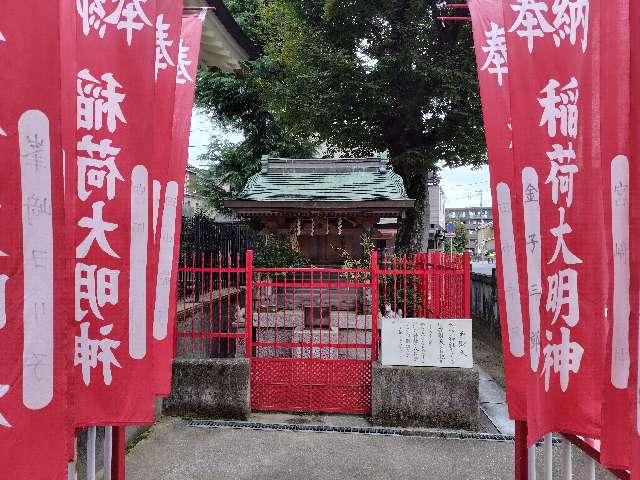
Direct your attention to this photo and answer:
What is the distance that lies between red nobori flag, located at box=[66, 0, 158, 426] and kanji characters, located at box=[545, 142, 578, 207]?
102 inches

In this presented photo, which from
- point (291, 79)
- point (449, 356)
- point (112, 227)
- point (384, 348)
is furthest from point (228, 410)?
point (291, 79)

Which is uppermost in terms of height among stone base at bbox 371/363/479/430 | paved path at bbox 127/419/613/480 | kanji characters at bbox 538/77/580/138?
kanji characters at bbox 538/77/580/138

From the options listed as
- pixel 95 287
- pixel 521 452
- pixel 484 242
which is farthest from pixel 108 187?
pixel 484 242

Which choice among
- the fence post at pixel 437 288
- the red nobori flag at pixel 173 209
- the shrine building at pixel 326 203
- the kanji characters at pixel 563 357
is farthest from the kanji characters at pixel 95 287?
the shrine building at pixel 326 203

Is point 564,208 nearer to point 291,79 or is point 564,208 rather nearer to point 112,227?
point 112,227

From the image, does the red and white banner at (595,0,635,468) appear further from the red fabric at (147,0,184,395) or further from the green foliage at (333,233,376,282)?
the green foliage at (333,233,376,282)

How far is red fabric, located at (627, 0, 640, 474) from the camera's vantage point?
191cm

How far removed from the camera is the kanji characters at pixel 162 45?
10.2 feet

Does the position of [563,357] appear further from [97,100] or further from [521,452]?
[97,100]

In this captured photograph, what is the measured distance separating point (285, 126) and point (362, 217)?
6655 millimetres

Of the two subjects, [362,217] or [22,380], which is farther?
[362,217]

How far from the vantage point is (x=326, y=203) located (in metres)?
10.4

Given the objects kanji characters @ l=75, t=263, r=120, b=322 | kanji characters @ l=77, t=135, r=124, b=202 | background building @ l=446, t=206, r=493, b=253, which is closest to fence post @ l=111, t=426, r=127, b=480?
kanji characters @ l=75, t=263, r=120, b=322

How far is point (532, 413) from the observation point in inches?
106
